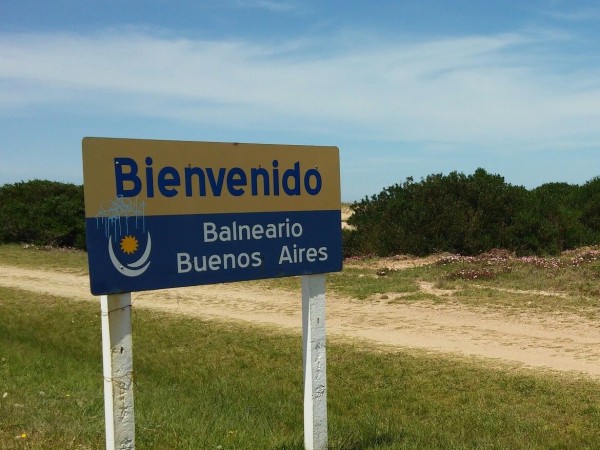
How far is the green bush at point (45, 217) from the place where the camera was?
28.0 meters

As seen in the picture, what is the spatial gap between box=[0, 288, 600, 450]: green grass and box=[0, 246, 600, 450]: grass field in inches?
0.6

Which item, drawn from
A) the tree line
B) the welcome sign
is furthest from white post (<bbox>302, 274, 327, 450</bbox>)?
the tree line

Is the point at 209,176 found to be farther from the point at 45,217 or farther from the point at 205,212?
the point at 45,217

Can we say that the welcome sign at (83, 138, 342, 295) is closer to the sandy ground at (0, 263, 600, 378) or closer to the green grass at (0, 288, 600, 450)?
the green grass at (0, 288, 600, 450)

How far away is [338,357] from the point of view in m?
8.66

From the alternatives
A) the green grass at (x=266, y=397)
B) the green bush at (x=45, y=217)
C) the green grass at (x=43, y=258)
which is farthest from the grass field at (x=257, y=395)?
the green bush at (x=45, y=217)

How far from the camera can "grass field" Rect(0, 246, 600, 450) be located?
490 cm

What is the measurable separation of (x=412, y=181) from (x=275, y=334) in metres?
13.8

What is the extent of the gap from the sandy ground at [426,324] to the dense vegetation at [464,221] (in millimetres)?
7141

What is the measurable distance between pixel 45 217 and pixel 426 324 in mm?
21186

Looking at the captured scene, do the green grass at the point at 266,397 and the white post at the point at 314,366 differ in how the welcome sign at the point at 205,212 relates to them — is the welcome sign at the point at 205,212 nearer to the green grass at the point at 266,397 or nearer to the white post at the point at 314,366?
the white post at the point at 314,366

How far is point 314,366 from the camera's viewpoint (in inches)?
175

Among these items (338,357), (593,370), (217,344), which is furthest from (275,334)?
(593,370)

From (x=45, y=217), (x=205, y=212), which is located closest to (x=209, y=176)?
(x=205, y=212)
